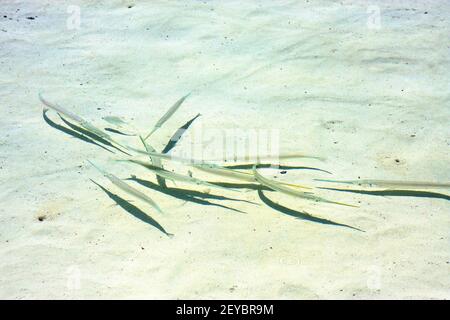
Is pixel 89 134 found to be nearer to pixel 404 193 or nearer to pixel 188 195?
pixel 188 195

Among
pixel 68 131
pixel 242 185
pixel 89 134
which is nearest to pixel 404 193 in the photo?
pixel 242 185

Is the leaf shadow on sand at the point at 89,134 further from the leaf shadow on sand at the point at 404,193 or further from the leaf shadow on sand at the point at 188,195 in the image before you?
the leaf shadow on sand at the point at 404,193

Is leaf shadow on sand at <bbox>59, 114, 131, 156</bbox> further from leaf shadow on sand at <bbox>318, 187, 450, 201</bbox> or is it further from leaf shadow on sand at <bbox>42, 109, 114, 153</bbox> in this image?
leaf shadow on sand at <bbox>318, 187, 450, 201</bbox>

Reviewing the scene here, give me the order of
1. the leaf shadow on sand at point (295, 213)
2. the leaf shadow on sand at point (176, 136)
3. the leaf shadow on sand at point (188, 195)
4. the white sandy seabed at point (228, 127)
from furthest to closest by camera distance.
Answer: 1. the leaf shadow on sand at point (176, 136)
2. the leaf shadow on sand at point (188, 195)
3. the leaf shadow on sand at point (295, 213)
4. the white sandy seabed at point (228, 127)

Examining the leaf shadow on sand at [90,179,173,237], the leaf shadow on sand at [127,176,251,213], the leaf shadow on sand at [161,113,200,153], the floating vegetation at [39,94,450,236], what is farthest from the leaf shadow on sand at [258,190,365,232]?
the leaf shadow on sand at [161,113,200,153]

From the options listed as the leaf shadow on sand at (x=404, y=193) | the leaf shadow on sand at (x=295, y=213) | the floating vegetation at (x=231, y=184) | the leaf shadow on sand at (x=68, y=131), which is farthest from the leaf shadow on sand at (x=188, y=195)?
the leaf shadow on sand at (x=404, y=193)

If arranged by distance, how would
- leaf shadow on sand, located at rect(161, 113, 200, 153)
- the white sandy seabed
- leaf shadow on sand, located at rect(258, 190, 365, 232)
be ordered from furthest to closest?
leaf shadow on sand, located at rect(161, 113, 200, 153) < leaf shadow on sand, located at rect(258, 190, 365, 232) < the white sandy seabed
